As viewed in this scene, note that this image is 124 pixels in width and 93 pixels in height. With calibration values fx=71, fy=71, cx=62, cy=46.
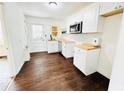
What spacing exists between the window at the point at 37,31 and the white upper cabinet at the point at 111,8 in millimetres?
3764

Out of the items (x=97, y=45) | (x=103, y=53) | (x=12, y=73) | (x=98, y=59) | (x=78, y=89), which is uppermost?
(x=97, y=45)

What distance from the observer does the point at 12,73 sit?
2082 mm

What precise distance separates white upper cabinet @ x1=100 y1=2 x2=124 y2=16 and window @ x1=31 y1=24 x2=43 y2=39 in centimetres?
376

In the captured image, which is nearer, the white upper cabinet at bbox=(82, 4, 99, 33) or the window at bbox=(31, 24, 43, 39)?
the white upper cabinet at bbox=(82, 4, 99, 33)

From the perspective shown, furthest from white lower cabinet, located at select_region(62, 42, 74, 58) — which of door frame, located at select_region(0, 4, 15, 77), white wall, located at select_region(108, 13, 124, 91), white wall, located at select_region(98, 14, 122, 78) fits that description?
white wall, located at select_region(108, 13, 124, 91)

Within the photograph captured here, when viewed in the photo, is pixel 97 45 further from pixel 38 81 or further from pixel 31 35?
pixel 31 35

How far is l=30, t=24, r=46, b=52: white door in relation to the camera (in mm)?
4525

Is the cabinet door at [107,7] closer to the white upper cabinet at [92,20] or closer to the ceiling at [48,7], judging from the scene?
the white upper cabinet at [92,20]

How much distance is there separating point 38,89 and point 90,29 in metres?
2.18

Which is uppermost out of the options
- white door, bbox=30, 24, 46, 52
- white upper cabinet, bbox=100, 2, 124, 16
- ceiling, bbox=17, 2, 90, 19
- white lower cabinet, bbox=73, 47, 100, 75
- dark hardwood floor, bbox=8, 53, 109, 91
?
ceiling, bbox=17, 2, 90, 19

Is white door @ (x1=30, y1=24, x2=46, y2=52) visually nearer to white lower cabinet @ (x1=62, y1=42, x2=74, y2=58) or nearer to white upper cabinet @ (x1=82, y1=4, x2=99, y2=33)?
white lower cabinet @ (x1=62, y1=42, x2=74, y2=58)

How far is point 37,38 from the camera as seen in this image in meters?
4.68

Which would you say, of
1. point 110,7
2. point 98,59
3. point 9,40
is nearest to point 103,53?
point 98,59

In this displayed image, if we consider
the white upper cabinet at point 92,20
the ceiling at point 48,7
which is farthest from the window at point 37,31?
the white upper cabinet at point 92,20
